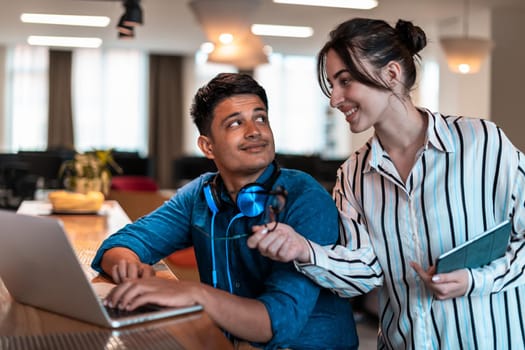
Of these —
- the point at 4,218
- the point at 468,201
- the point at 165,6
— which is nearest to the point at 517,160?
the point at 468,201

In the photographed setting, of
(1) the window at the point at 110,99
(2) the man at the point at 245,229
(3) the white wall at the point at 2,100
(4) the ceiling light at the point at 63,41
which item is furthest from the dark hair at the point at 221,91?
(3) the white wall at the point at 2,100

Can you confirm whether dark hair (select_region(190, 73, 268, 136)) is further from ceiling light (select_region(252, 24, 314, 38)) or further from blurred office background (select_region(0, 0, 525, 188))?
ceiling light (select_region(252, 24, 314, 38))

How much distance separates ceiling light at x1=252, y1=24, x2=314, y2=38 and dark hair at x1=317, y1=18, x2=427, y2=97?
9.32 m

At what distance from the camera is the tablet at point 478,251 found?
1572 millimetres

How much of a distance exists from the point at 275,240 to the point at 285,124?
14391 mm

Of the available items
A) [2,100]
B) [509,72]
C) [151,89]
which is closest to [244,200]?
[509,72]

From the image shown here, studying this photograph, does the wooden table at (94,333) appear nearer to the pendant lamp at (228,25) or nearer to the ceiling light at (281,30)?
the pendant lamp at (228,25)

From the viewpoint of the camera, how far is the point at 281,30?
1145 centimetres

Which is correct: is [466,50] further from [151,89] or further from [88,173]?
[151,89]

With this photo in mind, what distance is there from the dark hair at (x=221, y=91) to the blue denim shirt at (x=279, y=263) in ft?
0.65

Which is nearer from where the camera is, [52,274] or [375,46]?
[52,274]

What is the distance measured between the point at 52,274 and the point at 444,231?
91cm

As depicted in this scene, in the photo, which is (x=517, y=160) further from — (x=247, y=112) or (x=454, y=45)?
(x=454, y=45)

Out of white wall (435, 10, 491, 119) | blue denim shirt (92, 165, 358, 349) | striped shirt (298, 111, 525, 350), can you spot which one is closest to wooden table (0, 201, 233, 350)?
blue denim shirt (92, 165, 358, 349)
